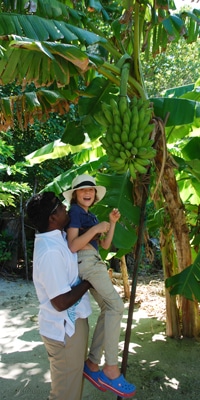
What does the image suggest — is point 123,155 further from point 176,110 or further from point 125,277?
point 125,277

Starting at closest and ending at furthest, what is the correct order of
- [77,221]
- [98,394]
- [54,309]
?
1. [54,309]
2. [77,221]
3. [98,394]

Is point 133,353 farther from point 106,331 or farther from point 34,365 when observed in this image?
point 106,331

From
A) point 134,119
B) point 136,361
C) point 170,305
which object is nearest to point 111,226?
point 134,119

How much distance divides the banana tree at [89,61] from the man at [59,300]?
760mm

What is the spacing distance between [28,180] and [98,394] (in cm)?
526

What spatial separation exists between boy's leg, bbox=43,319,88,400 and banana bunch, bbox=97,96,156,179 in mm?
1021

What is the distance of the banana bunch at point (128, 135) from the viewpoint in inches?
84.2

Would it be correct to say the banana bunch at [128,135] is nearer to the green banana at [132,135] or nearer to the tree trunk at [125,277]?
the green banana at [132,135]

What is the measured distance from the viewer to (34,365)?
3.65 metres

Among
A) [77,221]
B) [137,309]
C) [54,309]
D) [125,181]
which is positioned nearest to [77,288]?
[54,309]

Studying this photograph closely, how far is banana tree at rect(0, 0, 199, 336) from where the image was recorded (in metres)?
2.15

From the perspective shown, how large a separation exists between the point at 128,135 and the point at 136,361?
102 inches

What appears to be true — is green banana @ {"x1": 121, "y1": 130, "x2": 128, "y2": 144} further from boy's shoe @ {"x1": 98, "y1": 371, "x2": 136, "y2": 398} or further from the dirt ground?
the dirt ground

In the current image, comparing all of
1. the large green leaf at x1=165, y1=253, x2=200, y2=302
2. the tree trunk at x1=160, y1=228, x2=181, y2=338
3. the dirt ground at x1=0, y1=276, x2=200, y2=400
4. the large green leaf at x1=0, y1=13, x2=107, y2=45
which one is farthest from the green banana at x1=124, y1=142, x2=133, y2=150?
the tree trunk at x1=160, y1=228, x2=181, y2=338
